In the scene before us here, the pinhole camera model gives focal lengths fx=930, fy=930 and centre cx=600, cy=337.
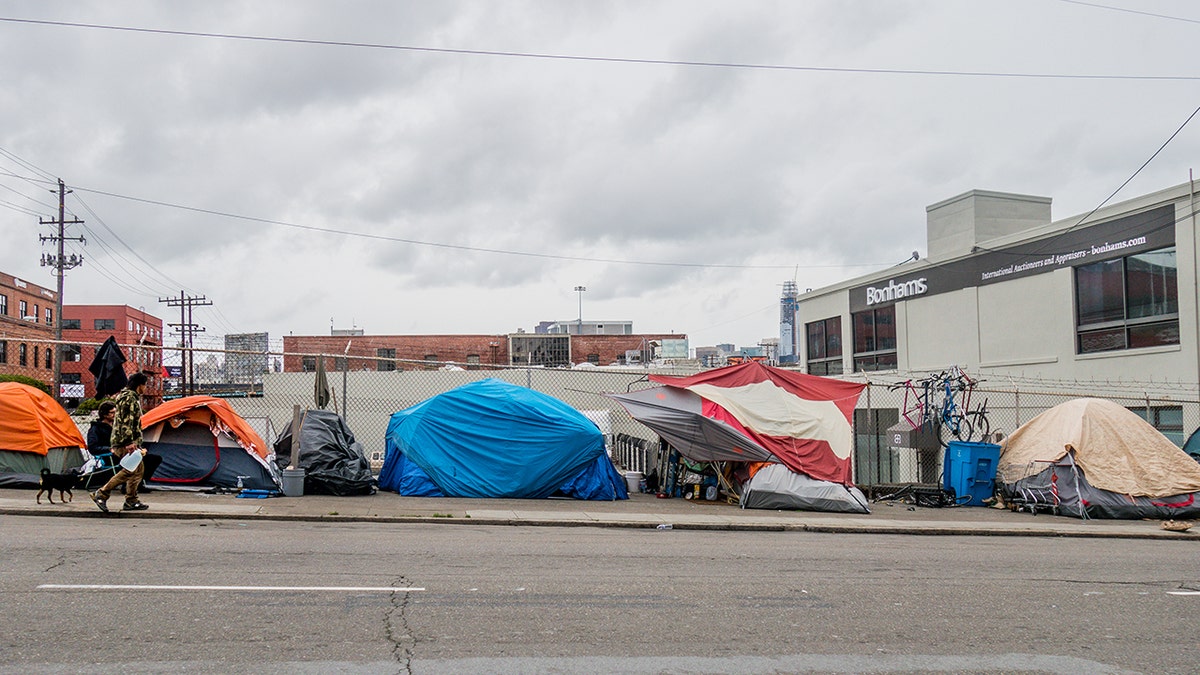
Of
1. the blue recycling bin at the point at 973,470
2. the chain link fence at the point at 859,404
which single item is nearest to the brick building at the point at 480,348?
the chain link fence at the point at 859,404

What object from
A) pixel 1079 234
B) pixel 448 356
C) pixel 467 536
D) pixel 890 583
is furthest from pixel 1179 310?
pixel 448 356

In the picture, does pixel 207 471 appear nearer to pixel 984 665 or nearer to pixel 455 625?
pixel 455 625

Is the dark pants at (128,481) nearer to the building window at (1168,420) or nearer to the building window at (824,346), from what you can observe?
the building window at (1168,420)

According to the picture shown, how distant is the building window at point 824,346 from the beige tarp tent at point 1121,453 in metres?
16.0

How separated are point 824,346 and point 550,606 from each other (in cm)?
2871

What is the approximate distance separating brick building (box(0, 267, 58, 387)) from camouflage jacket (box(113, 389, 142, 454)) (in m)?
68.1

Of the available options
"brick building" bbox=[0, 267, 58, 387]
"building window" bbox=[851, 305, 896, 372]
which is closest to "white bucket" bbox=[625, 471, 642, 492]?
"building window" bbox=[851, 305, 896, 372]

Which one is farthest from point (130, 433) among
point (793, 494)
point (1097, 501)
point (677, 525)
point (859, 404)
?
point (859, 404)

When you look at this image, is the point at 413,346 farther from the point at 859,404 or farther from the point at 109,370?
the point at 109,370

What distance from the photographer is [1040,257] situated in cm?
2395

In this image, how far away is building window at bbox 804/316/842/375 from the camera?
33.7 metres

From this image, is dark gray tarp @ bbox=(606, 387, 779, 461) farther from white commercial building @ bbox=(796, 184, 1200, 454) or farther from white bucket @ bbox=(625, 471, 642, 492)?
white commercial building @ bbox=(796, 184, 1200, 454)

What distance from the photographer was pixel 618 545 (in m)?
11.1

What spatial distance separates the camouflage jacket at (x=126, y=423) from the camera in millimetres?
12320
